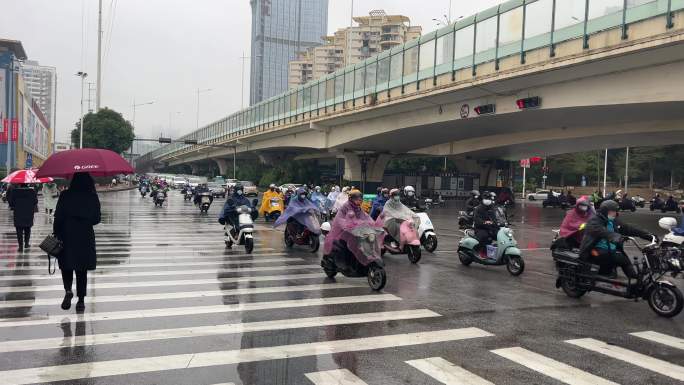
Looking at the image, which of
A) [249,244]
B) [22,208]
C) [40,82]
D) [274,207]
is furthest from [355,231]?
[40,82]

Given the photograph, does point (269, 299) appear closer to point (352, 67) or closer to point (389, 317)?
point (389, 317)

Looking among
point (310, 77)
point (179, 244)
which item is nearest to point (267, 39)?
point (310, 77)

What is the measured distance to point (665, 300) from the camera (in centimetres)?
744

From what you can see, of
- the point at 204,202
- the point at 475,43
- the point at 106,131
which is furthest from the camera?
the point at 106,131

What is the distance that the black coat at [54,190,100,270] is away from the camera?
675cm

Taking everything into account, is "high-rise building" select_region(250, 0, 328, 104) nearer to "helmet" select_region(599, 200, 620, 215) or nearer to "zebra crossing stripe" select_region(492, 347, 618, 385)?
"helmet" select_region(599, 200, 620, 215)

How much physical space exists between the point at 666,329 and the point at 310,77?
144 meters

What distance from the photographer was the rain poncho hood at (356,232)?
8.59 metres

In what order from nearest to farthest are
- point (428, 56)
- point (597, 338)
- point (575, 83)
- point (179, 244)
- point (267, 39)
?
point (597, 338) < point (179, 244) < point (575, 83) < point (428, 56) < point (267, 39)

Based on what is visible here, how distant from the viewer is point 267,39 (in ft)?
560

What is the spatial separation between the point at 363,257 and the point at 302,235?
511cm

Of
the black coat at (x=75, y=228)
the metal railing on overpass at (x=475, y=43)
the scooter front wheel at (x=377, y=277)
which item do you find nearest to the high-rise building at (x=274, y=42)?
the metal railing on overpass at (x=475, y=43)

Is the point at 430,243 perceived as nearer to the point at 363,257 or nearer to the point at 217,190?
the point at 363,257

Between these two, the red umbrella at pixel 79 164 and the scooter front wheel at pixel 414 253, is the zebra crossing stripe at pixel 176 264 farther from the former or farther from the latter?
the red umbrella at pixel 79 164
